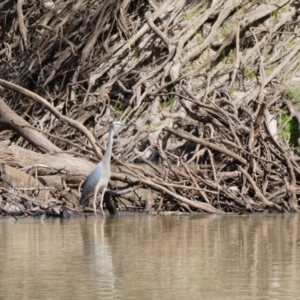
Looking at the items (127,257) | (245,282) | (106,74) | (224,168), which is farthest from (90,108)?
(245,282)

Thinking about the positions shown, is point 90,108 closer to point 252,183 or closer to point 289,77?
point 289,77

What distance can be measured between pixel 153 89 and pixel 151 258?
10.6m

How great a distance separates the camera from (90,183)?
11.4 meters

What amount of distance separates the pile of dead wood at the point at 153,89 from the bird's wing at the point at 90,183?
1.18 feet

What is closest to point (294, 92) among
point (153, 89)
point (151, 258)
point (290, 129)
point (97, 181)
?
point (290, 129)

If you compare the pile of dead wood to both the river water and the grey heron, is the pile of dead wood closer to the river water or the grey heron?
the grey heron

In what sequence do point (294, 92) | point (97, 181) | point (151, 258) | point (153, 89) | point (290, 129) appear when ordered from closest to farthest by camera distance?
point (151, 258)
point (97, 181)
point (290, 129)
point (294, 92)
point (153, 89)

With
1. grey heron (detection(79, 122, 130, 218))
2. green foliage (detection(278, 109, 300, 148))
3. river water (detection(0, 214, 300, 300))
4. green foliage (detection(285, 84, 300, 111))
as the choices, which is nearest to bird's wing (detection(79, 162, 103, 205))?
grey heron (detection(79, 122, 130, 218))

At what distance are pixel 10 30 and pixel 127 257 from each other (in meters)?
14.2

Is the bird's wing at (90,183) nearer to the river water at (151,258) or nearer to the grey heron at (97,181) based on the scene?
the grey heron at (97,181)

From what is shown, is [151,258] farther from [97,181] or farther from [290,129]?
[290,129]

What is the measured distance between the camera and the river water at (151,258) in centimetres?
675

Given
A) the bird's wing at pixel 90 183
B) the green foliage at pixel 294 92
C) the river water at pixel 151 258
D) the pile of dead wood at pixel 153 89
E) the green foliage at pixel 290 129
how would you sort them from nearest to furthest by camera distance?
the river water at pixel 151 258 < the bird's wing at pixel 90 183 < the pile of dead wood at pixel 153 89 < the green foliage at pixel 290 129 < the green foliage at pixel 294 92

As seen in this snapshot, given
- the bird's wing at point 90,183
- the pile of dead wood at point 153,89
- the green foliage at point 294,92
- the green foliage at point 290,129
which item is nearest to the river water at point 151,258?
the bird's wing at point 90,183
